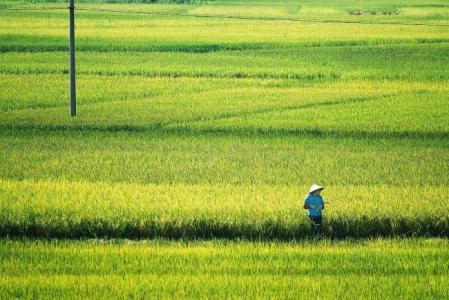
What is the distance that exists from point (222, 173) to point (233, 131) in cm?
420

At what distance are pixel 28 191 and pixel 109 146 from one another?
3.84 metres

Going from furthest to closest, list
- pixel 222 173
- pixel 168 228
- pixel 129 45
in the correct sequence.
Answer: pixel 129 45 < pixel 222 173 < pixel 168 228

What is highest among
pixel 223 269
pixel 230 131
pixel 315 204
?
pixel 230 131

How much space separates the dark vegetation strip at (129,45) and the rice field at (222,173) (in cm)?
57

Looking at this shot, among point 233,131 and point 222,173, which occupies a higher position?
point 233,131

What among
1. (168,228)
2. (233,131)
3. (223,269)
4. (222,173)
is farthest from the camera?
(233,131)

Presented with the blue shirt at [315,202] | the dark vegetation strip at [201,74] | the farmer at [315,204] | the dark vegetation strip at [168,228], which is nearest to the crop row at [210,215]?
the dark vegetation strip at [168,228]

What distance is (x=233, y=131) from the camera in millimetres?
17234

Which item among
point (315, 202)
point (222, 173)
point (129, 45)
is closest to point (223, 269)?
point (315, 202)

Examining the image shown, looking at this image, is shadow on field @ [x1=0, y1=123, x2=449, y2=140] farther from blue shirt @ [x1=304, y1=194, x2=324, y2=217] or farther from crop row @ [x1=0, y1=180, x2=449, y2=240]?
blue shirt @ [x1=304, y1=194, x2=324, y2=217]

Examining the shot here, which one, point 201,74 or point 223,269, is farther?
point 201,74

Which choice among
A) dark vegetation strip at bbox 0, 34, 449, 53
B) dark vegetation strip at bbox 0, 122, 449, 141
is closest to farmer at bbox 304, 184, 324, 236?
dark vegetation strip at bbox 0, 122, 449, 141

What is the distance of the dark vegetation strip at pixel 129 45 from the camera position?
30.6m

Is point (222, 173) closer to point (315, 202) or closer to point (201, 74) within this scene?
point (315, 202)
